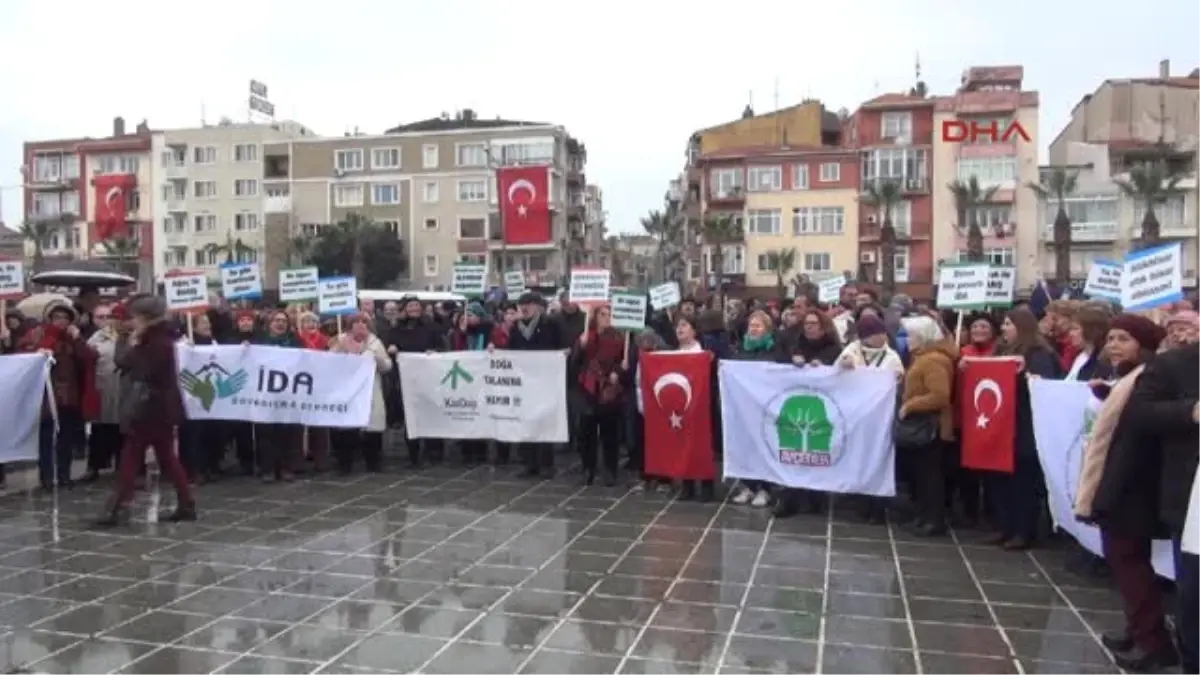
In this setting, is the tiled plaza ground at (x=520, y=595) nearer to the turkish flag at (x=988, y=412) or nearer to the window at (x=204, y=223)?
the turkish flag at (x=988, y=412)

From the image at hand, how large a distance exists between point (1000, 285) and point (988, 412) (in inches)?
73.0

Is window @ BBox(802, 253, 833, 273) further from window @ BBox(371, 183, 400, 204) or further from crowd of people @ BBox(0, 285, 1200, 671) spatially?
crowd of people @ BBox(0, 285, 1200, 671)

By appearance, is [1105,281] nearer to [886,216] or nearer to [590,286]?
[590,286]

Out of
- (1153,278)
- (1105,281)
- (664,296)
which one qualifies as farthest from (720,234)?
(1153,278)

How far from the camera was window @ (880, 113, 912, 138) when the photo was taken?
226ft

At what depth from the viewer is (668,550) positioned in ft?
26.7

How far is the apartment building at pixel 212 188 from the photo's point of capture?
82188 millimetres

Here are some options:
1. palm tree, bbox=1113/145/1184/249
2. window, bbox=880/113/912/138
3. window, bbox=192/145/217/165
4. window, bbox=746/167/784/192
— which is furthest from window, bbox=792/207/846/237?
window, bbox=192/145/217/165

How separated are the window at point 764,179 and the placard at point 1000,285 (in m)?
61.9

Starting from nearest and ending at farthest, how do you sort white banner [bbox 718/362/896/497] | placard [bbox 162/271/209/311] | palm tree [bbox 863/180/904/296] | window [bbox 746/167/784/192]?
white banner [bbox 718/362/896/497] → placard [bbox 162/271/209/311] → palm tree [bbox 863/180/904/296] → window [bbox 746/167/784/192]

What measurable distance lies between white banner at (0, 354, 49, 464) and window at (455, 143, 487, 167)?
69547 mm

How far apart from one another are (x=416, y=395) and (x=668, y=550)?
4.64 m

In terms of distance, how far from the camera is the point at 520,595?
6832mm

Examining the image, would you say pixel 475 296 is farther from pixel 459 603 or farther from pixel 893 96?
pixel 893 96
